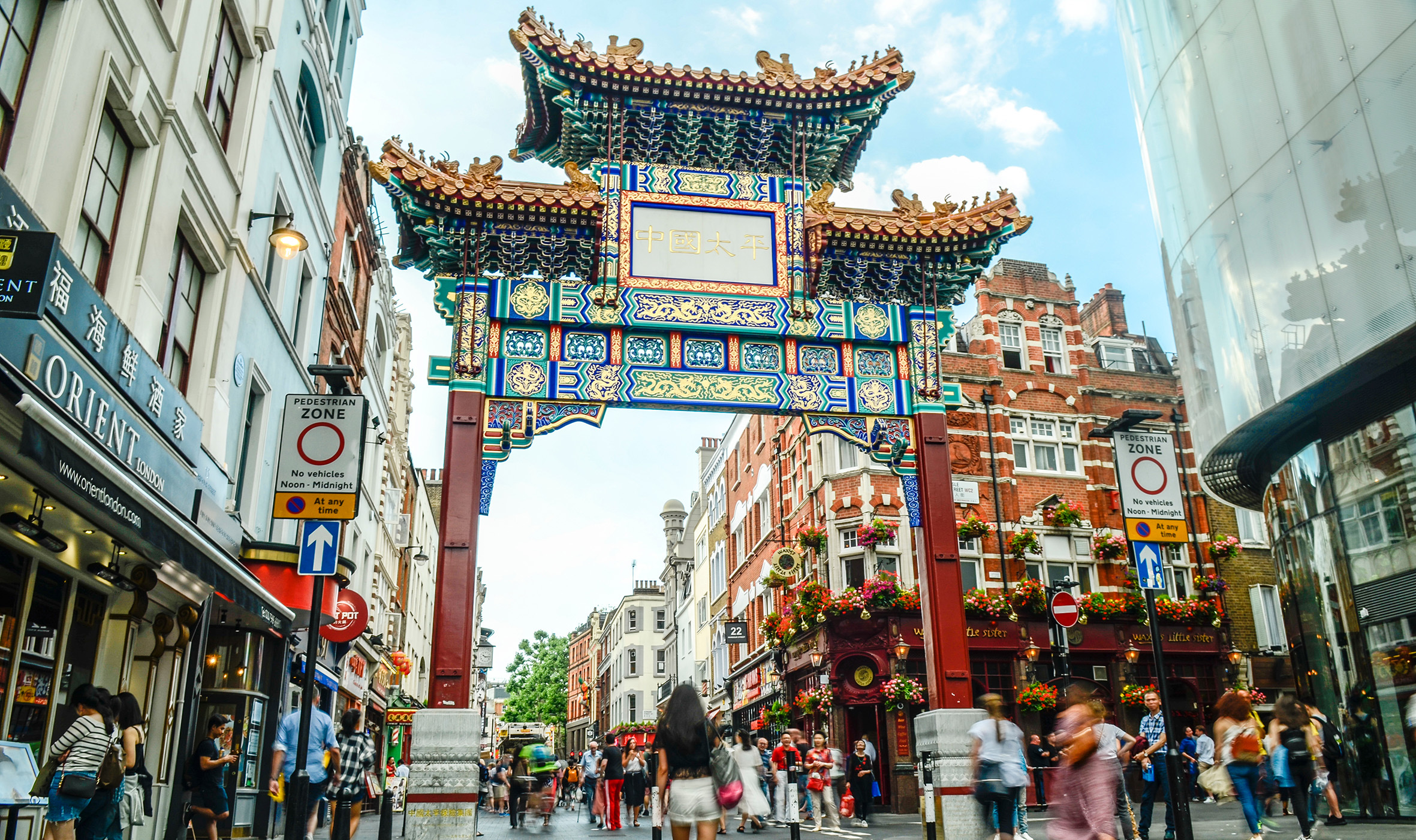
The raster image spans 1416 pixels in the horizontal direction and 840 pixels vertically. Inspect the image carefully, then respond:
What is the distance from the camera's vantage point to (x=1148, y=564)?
1213cm

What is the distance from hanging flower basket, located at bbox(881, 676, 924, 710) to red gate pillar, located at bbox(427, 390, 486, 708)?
617 inches

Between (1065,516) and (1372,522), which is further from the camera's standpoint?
(1065,516)

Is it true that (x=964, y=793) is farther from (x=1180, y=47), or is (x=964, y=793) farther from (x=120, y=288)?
(x=1180, y=47)

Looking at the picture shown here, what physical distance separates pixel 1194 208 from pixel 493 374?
15.1m

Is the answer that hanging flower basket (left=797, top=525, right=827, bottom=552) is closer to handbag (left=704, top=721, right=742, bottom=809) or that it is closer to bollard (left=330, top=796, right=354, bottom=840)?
bollard (left=330, top=796, right=354, bottom=840)

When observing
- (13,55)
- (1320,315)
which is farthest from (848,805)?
(13,55)

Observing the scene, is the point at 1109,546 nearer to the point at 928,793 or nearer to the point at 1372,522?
the point at 1372,522

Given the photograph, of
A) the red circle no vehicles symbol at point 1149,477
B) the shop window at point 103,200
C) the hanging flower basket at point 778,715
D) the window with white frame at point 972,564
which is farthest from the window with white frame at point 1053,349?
the shop window at point 103,200

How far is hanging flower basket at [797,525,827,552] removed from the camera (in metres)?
31.6

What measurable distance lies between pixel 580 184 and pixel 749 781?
11.4 m

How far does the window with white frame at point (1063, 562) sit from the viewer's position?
109 feet

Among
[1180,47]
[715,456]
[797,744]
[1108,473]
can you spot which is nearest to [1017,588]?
[1108,473]

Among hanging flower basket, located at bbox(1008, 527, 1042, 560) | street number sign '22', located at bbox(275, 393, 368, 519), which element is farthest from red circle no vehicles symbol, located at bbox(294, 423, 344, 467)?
hanging flower basket, located at bbox(1008, 527, 1042, 560)

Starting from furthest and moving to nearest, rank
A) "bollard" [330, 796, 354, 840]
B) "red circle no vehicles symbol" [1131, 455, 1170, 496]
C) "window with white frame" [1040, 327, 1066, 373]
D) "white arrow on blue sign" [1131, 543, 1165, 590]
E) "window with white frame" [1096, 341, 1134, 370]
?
"window with white frame" [1096, 341, 1134, 370], "window with white frame" [1040, 327, 1066, 373], "bollard" [330, 796, 354, 840], "red circle no vehicles symbol" [1131, 455, 1170, 496], "white arrow on blue sign" [1131, 543, 1165, 590]
